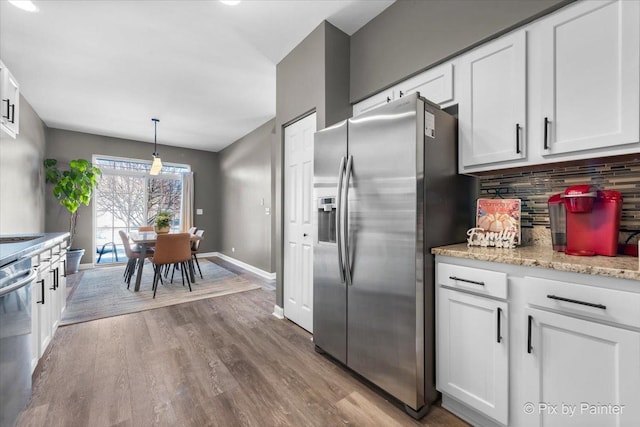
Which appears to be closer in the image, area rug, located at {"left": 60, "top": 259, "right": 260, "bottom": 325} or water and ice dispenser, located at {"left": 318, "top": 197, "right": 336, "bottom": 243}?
water and ice dispenser, located at {"left": 318, "top": 197, "right": 336, "bottom": 243}

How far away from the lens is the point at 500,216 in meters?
1.65

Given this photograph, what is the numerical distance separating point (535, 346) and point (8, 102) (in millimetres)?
3837

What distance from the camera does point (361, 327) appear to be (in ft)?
5.72

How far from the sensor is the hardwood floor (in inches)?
58.4

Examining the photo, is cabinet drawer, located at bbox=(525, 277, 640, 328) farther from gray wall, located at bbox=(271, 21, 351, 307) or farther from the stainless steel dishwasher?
the stainless steel dishwasher

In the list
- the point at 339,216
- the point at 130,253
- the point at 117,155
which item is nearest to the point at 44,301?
the point at 130,253

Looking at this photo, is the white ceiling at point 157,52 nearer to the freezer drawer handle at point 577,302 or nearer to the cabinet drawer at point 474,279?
the cabinet drawer at point 474,279

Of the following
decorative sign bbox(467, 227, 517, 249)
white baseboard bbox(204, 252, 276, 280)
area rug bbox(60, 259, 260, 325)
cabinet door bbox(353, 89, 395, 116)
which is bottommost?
area rug bbox(60, 259, 260, 325)

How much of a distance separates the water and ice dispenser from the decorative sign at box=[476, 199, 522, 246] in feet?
3.16

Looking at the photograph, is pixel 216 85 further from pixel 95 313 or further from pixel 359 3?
pixel 95 313

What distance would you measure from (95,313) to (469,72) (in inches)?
166

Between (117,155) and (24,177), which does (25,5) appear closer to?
(24,177)

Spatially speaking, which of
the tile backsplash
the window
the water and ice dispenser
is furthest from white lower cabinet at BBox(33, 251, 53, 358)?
the window

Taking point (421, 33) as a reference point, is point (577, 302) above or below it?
below
